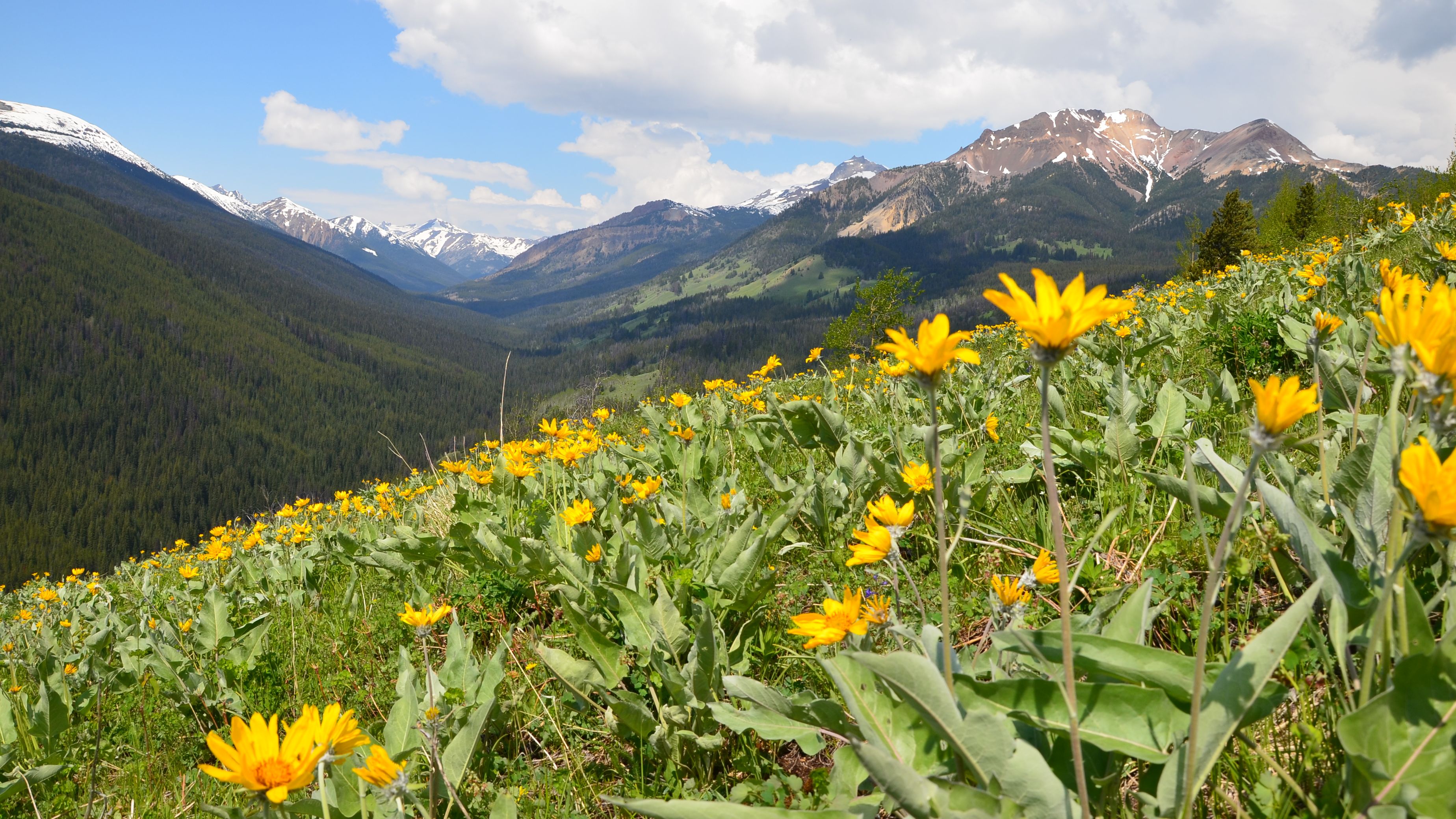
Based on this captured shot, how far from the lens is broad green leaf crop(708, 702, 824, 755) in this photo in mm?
1481

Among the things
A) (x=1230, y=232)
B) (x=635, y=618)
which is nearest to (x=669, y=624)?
(x=635, y=618)

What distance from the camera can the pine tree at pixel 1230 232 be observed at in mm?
40469

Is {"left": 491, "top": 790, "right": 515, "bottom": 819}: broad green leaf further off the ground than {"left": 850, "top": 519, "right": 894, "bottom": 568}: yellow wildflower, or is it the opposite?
{"left": 850, "top": 519, "right": 894, "bottom": 568}: yellow wildflower

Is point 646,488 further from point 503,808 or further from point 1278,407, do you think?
point 1278,407

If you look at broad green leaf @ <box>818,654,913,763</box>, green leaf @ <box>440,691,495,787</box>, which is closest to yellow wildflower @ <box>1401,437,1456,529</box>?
broad green leaf @ <box>818,654,913,763</box>

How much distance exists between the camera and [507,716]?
212cm

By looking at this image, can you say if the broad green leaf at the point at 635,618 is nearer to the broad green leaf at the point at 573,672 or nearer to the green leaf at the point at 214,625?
the broad green leaf at the point at 573,672

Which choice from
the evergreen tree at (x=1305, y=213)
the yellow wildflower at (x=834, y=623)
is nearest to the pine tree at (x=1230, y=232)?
the evergreen tree at (x=1305, y=213)

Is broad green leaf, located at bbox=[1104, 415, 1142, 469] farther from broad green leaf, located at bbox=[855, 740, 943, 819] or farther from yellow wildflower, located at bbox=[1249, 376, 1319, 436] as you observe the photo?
broad green leaf, located at bbox=[855, 740, 943, 819]

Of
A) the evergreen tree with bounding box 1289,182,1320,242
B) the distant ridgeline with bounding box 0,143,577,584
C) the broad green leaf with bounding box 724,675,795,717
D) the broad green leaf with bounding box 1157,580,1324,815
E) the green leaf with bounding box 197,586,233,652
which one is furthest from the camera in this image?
the distant ridgeline with bounding box 0,143,577,584

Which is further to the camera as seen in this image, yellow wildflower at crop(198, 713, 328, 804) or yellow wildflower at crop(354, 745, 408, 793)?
yellow wildflower at crop(354, 745, 408, 793)

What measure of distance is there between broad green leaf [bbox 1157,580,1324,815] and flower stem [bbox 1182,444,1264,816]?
0.03 ft

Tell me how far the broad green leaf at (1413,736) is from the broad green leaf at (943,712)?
0.47m

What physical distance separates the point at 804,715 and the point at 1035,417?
10.6 ft
